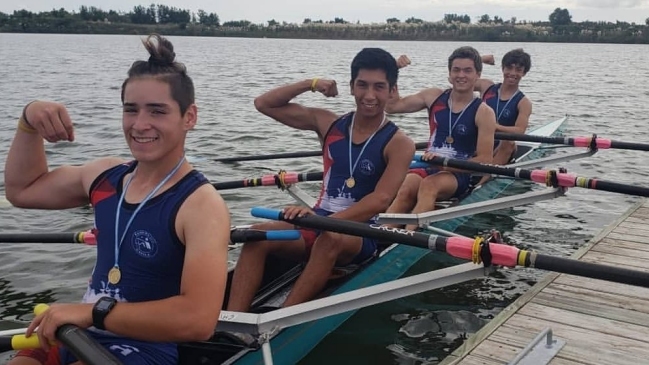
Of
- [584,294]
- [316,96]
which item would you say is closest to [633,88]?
[316,96]

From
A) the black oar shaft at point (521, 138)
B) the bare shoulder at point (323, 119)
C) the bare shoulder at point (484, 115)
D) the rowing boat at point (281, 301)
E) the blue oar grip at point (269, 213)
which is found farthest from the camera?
the black oar shaft at point (521, 138)

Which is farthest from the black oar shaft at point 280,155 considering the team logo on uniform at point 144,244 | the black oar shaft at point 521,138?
the team logo on uniform at point 144,244

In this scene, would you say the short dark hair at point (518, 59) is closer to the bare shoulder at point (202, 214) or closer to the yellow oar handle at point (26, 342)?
the bare shoulder at point (202, 214)

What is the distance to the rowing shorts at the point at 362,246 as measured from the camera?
5.08 meters

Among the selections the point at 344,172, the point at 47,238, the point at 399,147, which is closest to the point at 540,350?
the point at 399,147

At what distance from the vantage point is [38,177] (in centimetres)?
329

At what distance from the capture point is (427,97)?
827 cm

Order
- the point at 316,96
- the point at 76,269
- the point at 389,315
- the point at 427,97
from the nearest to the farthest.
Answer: the point at 389,315 < the point at 76,269 < the point at 427,97 < the point at 316,96

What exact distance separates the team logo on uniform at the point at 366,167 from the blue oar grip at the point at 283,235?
91cm

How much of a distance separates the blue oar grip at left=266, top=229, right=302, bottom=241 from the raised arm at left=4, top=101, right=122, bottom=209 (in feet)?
4.96

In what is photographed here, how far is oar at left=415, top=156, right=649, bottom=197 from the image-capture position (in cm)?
611

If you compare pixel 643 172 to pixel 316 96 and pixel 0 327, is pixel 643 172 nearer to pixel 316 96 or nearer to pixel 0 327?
pixel 0 327

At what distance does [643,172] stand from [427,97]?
691cm

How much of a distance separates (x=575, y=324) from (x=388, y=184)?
1.80 meters
